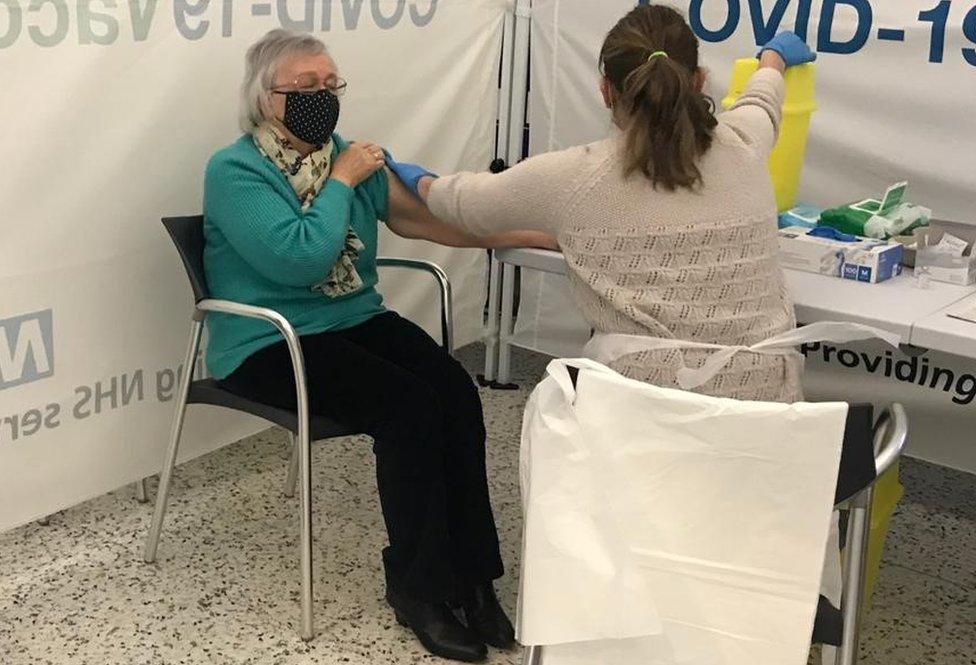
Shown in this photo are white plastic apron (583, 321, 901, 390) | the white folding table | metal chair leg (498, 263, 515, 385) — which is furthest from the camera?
metal chair leg (498, 263, 515, 385)

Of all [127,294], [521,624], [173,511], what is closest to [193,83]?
[127,294]

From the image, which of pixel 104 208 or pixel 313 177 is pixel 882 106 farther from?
pixel 104 208

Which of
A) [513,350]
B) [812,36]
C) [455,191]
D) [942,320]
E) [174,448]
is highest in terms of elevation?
[812,36]

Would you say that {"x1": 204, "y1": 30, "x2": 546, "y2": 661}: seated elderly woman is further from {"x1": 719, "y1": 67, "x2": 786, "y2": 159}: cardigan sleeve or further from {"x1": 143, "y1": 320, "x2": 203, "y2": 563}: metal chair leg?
{"x1": 719, "y1": 67, "x2": 786, "y2": 159}: cardigan sleeve

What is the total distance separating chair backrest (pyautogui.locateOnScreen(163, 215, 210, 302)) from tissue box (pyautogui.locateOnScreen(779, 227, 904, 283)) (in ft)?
3.59

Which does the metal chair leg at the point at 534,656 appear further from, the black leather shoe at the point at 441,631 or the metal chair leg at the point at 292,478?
the metal chair leg at the point at 292,478

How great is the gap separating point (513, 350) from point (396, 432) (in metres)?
1.71

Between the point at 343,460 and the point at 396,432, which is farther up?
the point at 396,432

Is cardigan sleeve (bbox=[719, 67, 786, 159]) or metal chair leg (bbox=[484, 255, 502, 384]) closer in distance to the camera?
cardigan sleeve (bbox=[719, 67, 786, 159])

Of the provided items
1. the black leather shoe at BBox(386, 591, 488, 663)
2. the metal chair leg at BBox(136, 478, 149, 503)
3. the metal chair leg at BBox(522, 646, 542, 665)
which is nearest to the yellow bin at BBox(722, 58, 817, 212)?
the black leather shoe at BBox(386, 591, 488, 663)

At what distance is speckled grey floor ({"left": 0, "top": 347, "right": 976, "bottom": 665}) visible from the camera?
214 centimetres

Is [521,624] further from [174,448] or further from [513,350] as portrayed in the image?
[513,350]

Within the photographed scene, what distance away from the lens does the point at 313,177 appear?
223cm

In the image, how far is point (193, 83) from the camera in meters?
2.38
